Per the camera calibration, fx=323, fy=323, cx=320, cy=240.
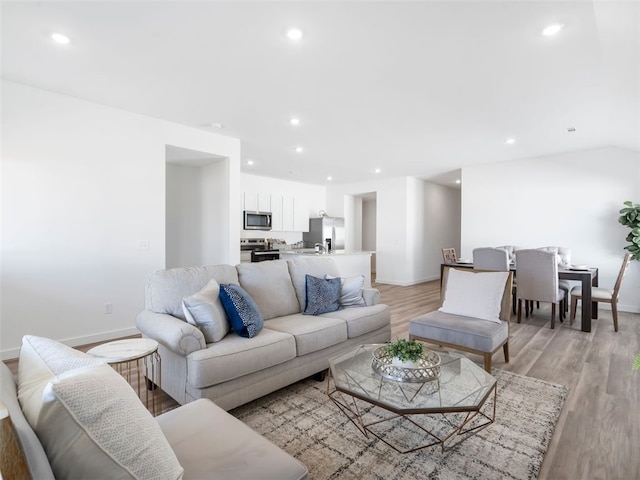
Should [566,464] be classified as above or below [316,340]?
below

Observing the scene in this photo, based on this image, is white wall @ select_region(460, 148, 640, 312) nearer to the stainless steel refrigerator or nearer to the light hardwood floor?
the light hardwood floor

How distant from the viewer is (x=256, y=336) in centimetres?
228

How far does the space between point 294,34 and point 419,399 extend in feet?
8.11

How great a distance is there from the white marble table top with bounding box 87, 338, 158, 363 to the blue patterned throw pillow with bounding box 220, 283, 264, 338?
0.58 m

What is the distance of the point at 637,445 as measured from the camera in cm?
183

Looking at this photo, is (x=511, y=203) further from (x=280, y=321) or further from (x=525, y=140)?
(x=280, y=321)

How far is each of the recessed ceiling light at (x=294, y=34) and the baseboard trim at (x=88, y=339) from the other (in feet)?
11.7

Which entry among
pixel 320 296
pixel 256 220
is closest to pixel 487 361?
pixel 320 296

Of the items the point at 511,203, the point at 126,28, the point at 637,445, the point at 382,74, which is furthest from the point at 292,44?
the point at 511,203

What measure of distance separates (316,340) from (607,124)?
179 inches

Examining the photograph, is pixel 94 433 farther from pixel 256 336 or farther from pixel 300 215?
pixel 300 215

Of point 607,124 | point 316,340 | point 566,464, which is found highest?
point 607,124

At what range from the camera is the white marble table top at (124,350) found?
160cm

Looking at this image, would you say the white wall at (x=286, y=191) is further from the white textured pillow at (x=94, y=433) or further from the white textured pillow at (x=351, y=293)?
the white textured pillow at (x=94, y=433)
